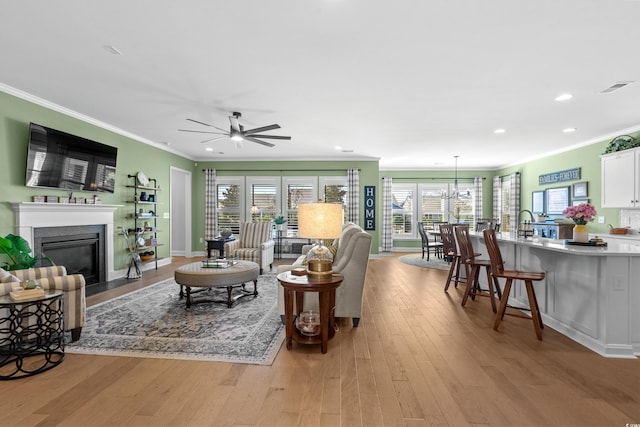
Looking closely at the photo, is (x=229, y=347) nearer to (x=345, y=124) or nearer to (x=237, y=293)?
(x=237, y=293)

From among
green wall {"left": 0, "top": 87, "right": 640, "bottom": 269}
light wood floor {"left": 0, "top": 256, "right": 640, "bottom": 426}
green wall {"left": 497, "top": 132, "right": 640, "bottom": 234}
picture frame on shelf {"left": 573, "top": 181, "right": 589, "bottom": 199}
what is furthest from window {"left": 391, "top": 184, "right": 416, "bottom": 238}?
light wood floor {"left": 0, "top": 256, "right": 640, "bottom": 426}

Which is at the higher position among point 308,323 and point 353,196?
point 353,196

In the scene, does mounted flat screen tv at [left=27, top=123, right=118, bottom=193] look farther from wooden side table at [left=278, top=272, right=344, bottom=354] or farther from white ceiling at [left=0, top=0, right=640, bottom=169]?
wooden side table at [left=278, top=272, right=344, bottom=354]

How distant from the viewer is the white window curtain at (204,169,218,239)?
28.5 ft

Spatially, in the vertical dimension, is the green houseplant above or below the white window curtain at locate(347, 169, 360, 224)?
below

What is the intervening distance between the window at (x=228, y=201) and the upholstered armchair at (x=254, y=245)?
7.27 feet

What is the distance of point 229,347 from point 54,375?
127 centimetres

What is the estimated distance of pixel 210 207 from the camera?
870cm

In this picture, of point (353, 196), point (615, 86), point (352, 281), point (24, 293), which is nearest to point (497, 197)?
point (353, 196)

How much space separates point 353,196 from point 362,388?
6.61 m

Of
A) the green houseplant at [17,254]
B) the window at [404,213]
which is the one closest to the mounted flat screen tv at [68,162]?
the green houseplant at [17,254]

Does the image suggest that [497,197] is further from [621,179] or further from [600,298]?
[600,298]

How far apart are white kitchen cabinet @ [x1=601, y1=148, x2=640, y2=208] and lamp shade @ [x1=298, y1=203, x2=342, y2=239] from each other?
557cm

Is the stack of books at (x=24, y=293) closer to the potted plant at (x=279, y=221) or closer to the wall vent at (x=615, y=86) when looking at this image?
the potted plant at (x=279, y=221)
